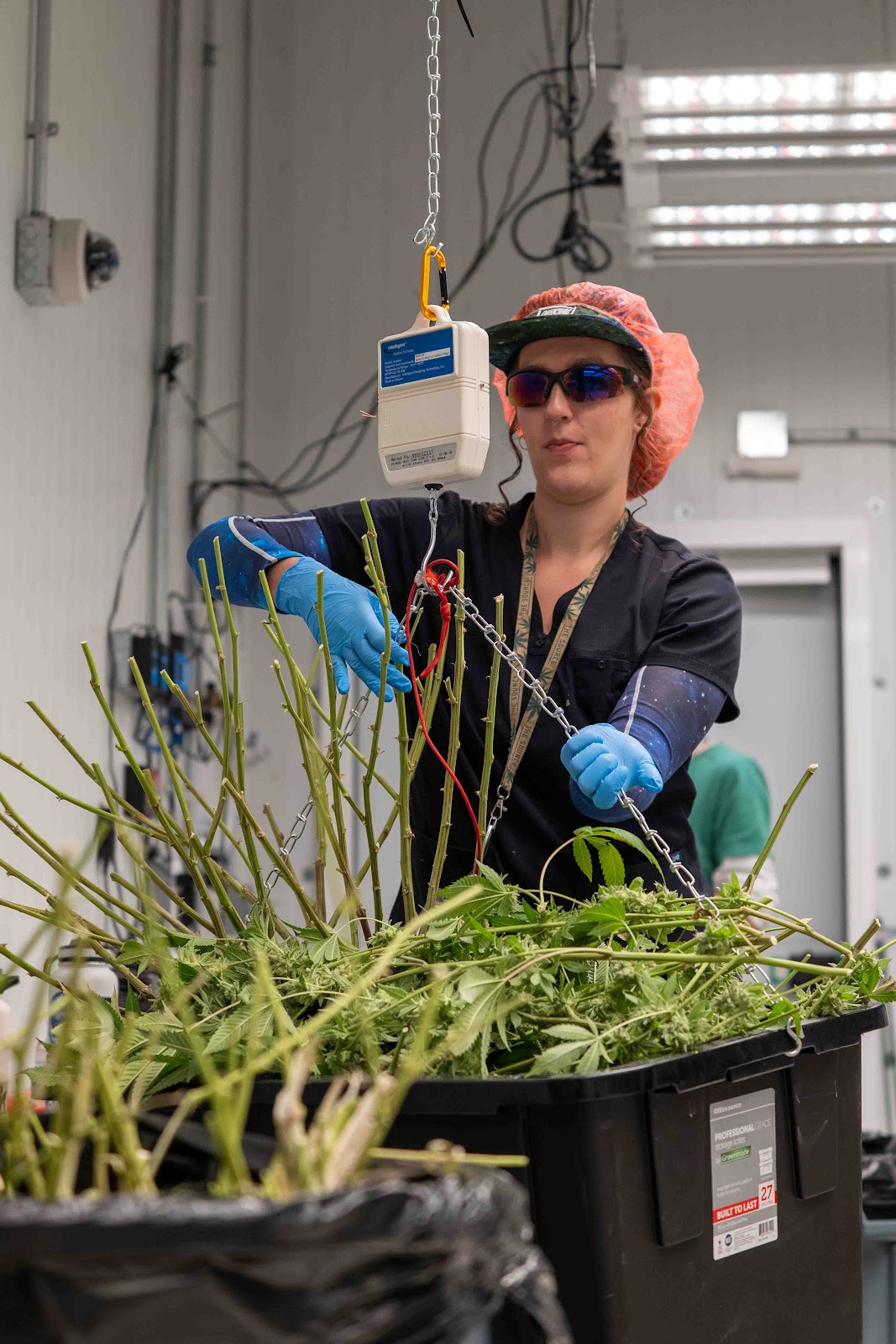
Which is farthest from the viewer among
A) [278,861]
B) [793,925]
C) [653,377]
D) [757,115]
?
[757,115]

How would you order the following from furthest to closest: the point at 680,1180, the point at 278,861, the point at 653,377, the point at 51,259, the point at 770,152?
the point at 770,152
the point at 51,259
the point at 653,377
the point at 278,861
the point at 680,1180

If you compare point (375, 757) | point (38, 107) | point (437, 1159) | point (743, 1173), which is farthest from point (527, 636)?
point (38, 107)

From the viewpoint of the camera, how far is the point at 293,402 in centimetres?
462

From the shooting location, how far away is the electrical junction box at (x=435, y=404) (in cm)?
116

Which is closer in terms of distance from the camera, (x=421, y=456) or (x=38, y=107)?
(x=421, y=456)

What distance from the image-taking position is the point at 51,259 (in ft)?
8.88

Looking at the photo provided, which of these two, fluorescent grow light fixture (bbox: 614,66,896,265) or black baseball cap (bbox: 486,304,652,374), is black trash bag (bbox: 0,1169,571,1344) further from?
fluorescent grow light fixture (bbox: 614,66,896,265)

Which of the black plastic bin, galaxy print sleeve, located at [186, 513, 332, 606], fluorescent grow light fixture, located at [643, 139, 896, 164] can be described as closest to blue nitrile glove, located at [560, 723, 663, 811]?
the black plastic bin

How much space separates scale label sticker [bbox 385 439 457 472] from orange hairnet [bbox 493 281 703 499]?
41 centimetres

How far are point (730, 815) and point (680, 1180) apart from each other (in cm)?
296

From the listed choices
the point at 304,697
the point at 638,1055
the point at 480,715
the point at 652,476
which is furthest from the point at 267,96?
the point at 638,1055

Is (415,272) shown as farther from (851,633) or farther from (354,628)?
(354,628)

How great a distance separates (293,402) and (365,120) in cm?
96

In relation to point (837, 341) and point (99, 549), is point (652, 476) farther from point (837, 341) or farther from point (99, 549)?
point (837, 341)
